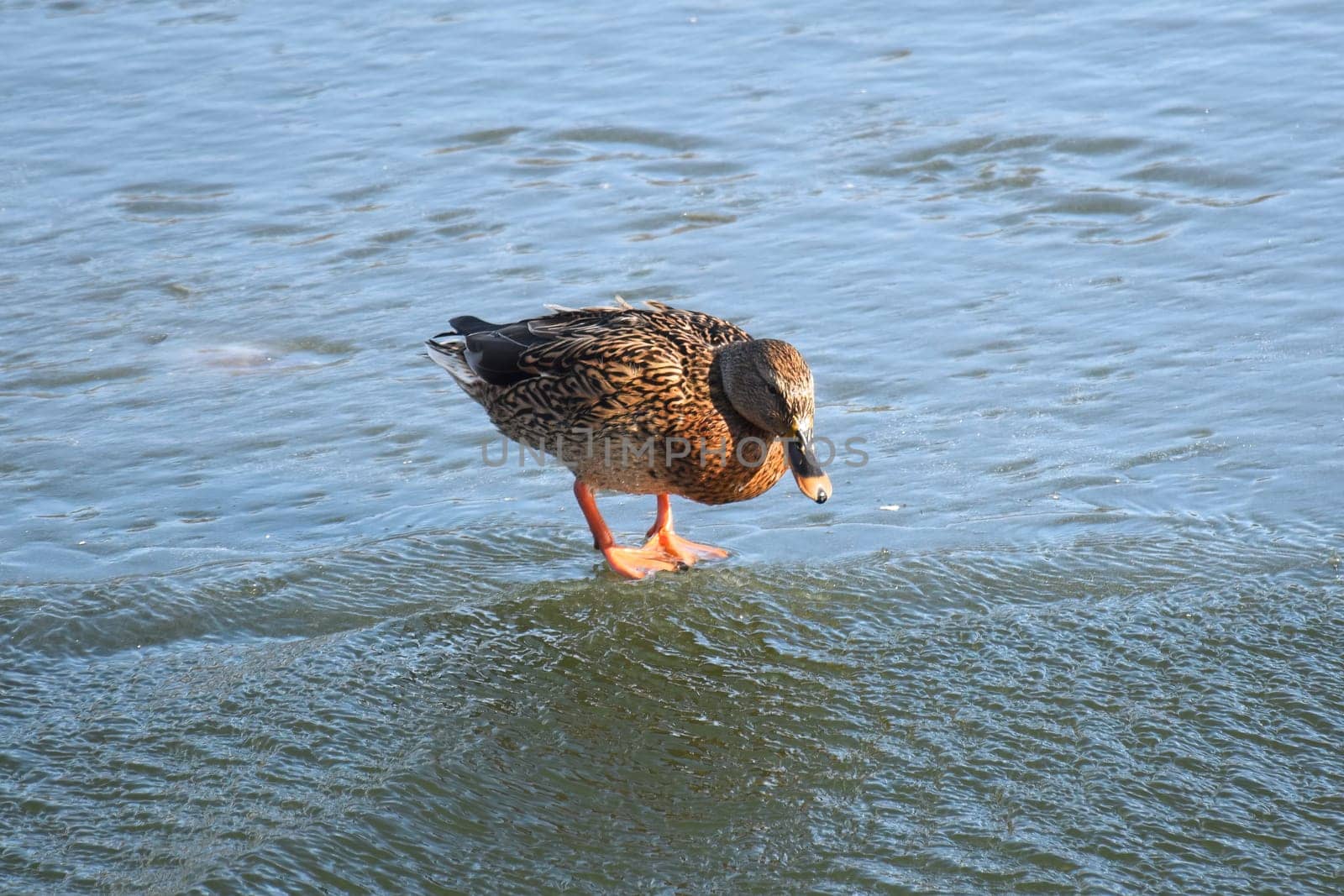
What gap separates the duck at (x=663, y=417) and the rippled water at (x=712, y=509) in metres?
0.25

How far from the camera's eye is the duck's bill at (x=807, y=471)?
4641mm

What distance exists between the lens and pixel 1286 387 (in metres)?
5.74

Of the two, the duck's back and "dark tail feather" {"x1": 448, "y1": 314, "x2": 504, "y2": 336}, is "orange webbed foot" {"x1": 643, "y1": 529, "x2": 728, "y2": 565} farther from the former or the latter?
"dark tail feather" {"x1": 448, "y1": 314, "x2": 504, "y2": 336}

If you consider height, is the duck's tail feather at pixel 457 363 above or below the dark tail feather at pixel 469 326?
below

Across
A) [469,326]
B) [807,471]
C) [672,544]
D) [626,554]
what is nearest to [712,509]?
[672,544]

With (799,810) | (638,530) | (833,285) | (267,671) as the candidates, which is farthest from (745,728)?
(833,285)

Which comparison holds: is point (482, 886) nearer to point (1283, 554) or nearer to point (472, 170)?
point (1283, 554)

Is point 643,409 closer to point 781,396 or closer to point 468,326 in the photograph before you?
point 781,396

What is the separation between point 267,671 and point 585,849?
4.30 ft

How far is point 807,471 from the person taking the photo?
15.6 feet

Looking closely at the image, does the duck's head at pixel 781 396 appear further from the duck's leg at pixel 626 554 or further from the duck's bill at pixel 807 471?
the duck's leg at pixel 626 554

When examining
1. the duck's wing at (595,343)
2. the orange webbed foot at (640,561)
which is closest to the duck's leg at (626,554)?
the orange webbed foot at (640,561)

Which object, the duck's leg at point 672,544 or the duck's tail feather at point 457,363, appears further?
the duck's tail feather at point 457,363

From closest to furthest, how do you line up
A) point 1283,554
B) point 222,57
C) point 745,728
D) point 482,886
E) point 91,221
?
point 482,886
point 745,728
point 1283,554
point 91,221
point 222,57
